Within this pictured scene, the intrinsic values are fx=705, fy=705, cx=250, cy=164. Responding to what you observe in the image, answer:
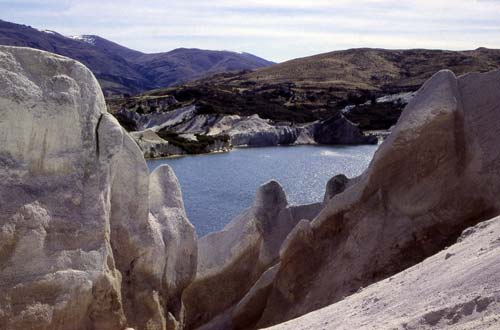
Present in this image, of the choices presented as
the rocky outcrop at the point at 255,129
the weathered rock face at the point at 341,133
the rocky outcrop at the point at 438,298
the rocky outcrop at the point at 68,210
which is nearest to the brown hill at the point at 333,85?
the rocky outcrop at the point at 255,129

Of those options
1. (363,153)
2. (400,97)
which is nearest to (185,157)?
(363,153)

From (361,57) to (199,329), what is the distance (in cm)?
12608

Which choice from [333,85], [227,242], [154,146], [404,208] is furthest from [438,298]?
[333,85]

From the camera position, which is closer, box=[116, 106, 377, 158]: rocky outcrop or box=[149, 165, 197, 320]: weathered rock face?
box=[149, 165, 197, 320]: weathered rock face

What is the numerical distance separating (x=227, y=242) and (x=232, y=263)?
490mm

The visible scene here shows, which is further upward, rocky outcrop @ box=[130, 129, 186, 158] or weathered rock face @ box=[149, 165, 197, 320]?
weathered rock face @ box=[149, 165, 197, 320]

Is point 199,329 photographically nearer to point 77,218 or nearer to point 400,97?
point 77,218

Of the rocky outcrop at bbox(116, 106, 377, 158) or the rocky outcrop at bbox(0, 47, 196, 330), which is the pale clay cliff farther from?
the rocky outcrop at bbox(116, 106, 377, 158)

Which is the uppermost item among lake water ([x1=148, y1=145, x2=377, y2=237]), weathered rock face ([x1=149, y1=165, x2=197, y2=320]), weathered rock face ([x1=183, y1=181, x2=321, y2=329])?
weathered rock face ([x1=149, y1=165, x2=197, y2=320])

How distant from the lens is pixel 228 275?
12.9m

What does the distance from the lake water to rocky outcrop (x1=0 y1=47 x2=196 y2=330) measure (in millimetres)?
13795

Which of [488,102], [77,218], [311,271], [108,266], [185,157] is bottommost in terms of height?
[185,157]

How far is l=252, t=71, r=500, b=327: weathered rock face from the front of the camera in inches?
391

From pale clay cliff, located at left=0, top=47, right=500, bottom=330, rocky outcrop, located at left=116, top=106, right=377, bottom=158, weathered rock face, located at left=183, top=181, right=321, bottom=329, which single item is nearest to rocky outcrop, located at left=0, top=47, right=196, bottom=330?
pale clay cliff, located at left=0, top=47, right=500, bottom=330
